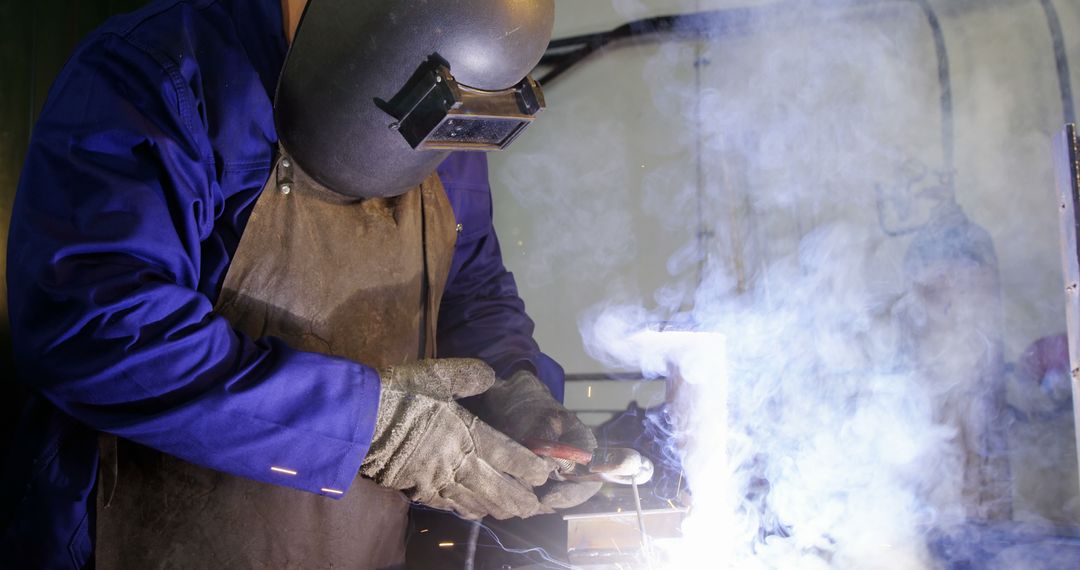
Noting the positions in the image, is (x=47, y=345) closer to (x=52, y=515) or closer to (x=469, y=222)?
(x=52, y=515)

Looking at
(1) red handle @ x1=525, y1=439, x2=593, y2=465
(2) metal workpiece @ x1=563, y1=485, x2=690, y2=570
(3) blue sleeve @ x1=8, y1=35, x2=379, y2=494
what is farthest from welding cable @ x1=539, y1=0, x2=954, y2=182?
(3) blue sleeve @ x1=8, y1=35, x2=379, y2=494

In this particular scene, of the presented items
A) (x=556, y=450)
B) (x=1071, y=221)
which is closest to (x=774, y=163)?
(x=1071, y=221)

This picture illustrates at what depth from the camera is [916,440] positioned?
224cm

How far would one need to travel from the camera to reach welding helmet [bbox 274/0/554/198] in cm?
112

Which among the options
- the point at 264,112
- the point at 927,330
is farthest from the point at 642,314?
the point at 264,112

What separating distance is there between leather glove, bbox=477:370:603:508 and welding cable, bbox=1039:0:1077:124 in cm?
198

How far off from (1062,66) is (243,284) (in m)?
2.55

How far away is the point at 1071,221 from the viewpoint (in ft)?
3.94

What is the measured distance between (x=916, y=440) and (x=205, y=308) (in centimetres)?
197

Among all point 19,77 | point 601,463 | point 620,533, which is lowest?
point 620,533

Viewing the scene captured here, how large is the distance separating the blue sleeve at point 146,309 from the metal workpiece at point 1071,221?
3.62ft

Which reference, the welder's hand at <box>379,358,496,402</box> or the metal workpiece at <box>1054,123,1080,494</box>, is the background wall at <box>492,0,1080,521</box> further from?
the welder's hand at <box>379,358,496,402</box>

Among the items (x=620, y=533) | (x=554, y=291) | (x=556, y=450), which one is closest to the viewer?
(x=556, y=450)

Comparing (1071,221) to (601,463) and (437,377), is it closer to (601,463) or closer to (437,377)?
(601,463)
